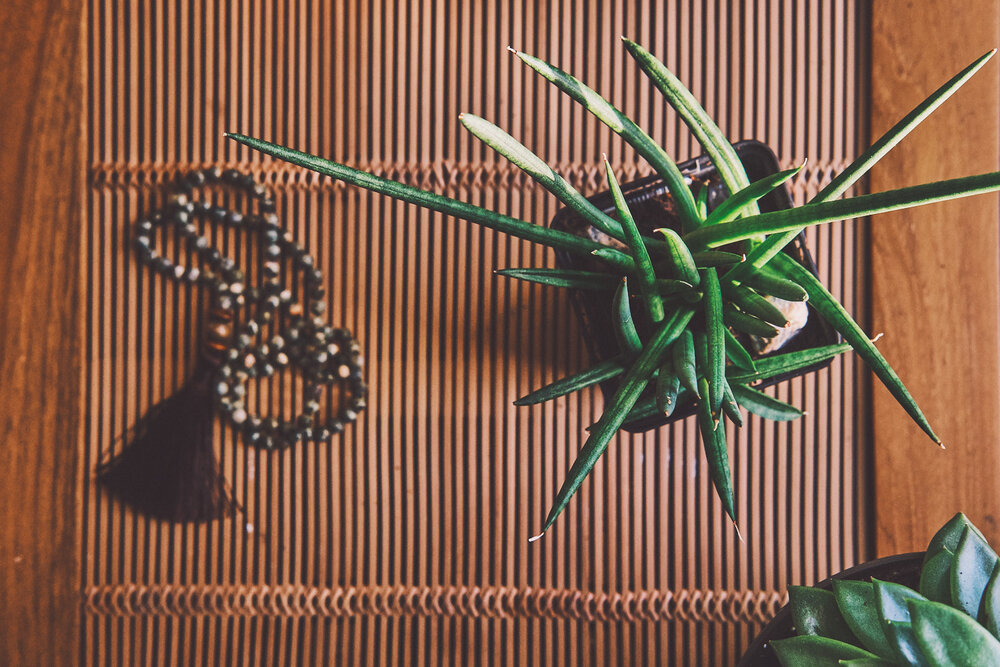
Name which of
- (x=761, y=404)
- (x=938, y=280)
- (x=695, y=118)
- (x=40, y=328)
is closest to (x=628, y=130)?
(x=695, y=118)

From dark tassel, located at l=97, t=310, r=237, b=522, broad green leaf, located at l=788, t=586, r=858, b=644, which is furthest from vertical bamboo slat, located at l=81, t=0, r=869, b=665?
broad green leaf, located at l=788, t=586, r=858, b=644

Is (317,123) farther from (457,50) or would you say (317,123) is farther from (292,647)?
(292,647)

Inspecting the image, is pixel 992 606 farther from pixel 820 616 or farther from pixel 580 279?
pixel 580 279

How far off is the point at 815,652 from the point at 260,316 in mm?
334

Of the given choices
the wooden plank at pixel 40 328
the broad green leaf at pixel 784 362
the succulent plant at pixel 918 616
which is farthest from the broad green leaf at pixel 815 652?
the wooden plank at pixel 40 328

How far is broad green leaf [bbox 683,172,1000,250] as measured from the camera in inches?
8.0

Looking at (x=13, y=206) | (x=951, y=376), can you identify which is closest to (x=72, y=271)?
(x=13, y=206)

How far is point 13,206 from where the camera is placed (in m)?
0.39

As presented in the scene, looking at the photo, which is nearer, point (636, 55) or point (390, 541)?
point (636, 55)

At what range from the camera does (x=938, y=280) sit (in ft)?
1.26

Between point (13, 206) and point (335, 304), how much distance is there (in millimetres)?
202

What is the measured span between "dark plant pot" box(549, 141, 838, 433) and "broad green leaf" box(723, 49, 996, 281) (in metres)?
0.07

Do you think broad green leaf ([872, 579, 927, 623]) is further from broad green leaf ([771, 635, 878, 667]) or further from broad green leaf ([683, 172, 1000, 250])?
broad green leaf ([683, 172, 1000, 250])


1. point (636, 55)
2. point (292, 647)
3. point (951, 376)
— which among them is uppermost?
point (636, 55)
